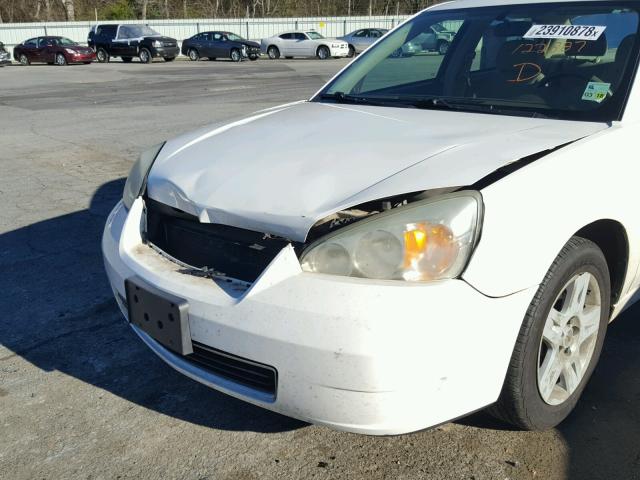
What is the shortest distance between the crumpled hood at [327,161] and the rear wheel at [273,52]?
104 feet

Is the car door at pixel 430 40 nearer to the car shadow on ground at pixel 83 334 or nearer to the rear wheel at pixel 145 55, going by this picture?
the car shadow on ground at pixel 83 334

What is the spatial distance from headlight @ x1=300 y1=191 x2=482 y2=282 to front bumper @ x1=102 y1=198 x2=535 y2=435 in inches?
2.6

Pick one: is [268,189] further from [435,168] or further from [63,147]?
[63,147]

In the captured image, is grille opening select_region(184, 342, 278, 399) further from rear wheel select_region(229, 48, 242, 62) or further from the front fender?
rear wheel select_region(229, 48, 242, 62)

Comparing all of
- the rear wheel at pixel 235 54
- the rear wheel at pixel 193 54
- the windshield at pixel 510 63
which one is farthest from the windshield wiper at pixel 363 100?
the rear wheel at pixel 193 54

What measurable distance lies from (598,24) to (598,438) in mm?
1928

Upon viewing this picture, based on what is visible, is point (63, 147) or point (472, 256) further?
point (63, 147)

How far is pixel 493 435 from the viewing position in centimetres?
259

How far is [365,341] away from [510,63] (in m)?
2.03

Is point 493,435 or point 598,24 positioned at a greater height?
point 598,24

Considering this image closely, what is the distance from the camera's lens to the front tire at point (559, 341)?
87.4 inches

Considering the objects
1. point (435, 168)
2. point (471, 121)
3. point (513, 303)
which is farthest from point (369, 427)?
point (471, 121)

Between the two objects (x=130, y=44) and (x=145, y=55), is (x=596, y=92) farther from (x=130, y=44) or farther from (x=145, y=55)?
(x=130, y=44)

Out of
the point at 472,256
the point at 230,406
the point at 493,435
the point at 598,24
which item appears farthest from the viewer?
the point at 598,24
